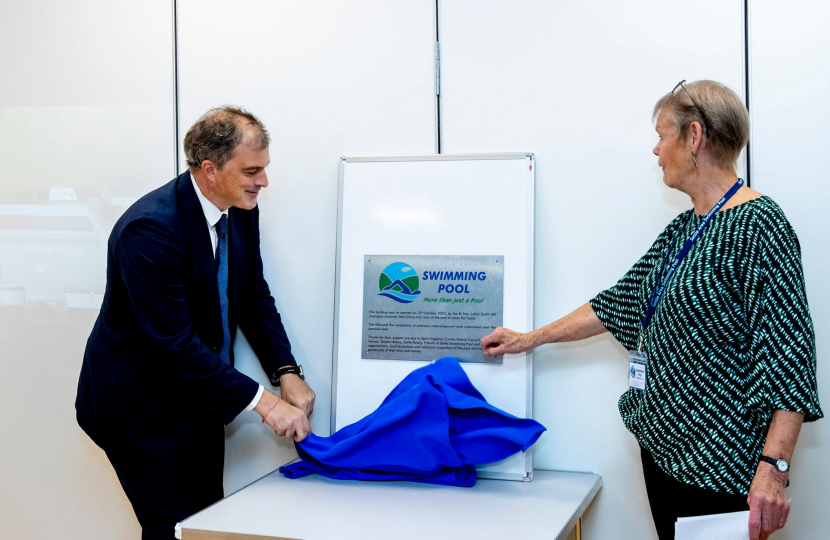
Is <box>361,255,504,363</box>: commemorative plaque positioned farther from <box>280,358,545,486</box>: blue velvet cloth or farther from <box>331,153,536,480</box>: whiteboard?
<box>280,358,545,486</box>: blue velvet cloth

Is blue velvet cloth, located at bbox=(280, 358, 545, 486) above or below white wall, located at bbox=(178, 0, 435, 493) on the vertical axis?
below

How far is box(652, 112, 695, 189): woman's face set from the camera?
1654 mm

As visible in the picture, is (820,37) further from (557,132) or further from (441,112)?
(441,112)

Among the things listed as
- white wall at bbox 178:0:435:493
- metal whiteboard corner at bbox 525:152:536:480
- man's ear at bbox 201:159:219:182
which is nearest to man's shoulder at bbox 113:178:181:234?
man's ear at bbox 201:159:219:182

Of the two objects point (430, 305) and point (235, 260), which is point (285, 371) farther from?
point (430, 305)

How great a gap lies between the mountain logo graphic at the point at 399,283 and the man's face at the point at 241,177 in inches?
19.5

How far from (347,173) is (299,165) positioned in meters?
0.21

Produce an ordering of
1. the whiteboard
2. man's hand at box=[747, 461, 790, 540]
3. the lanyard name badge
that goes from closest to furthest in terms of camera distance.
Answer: man's hand at box=[747, 461, 790, 540], the lanyard name badge, the whiteboard

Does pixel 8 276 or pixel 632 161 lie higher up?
pixel 632 161

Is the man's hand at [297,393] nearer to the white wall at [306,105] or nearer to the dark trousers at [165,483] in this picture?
the white wall at [306,105]

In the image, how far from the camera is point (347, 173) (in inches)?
91.3

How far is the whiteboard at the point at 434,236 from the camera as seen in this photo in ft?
6.97

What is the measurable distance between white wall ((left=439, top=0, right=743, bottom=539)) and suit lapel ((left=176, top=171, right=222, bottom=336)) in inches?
33.7

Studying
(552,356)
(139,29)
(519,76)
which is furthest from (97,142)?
(552,356)
